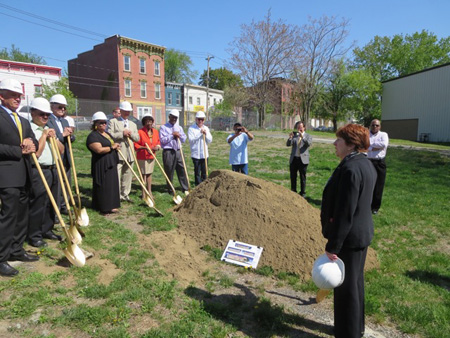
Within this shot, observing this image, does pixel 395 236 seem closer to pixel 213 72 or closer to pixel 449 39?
pixel 449 39

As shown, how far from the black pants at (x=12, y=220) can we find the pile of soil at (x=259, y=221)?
2368 mm

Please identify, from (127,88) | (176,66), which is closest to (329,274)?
(127,88)

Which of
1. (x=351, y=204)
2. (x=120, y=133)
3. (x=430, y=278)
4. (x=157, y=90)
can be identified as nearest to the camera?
(x=351, y=204)

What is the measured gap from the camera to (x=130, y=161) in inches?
272

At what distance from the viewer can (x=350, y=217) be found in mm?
2525

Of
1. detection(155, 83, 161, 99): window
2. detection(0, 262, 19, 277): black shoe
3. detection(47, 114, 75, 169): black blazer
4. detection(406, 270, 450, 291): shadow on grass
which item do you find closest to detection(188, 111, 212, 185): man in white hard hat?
detection(47, 114, 75, 169): black blazer

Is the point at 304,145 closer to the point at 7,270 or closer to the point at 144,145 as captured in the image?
the point at 144,145

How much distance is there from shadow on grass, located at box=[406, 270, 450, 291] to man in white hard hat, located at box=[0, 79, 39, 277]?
518cm

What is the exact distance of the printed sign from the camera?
4320 millimetres

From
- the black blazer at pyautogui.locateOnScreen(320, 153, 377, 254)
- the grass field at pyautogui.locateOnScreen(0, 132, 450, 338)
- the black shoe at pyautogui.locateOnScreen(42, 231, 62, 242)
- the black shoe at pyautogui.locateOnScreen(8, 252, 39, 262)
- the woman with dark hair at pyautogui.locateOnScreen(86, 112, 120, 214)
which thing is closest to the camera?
the black blazer at pyautogui.locateOnScreen(320, 153, 377, 254)

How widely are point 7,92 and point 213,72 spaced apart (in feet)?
212

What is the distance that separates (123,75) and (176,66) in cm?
2645

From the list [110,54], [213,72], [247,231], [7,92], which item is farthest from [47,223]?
[213,72]

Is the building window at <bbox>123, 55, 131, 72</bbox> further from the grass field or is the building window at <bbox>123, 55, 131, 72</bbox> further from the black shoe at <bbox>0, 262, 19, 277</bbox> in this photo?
the black shoe at <bbox>0, 262, 19, 277</bbox>
